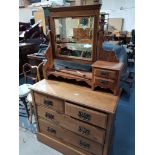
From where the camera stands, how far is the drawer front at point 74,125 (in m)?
1.33

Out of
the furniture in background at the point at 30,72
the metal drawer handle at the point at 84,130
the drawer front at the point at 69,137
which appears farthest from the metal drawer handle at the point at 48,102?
the furniture in background at the point at 30,72

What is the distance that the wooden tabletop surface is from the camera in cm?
124

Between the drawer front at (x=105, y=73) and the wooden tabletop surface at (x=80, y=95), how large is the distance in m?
0.17

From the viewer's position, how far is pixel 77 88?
152 cm

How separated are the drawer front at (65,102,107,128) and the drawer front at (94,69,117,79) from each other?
1.03 ft

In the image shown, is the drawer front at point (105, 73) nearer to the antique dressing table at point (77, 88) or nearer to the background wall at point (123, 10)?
the antique dressing table at point (77, 88)

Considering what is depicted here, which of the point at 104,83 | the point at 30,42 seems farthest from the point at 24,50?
the point at 104,83

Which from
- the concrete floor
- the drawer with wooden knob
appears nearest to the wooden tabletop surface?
the drawer with wooden knob

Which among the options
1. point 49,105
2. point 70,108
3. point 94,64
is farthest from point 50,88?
point 94,64

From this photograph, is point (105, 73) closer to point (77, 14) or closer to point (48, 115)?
point (77, 14)

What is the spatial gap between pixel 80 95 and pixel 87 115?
0.19 m
